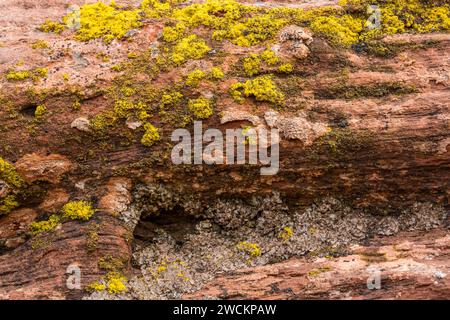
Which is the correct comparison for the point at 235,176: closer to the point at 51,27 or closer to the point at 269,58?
the point at 269,58

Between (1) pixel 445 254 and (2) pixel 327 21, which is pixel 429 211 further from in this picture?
(2) pixel 327 21

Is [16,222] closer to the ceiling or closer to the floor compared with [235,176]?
closer to the floor

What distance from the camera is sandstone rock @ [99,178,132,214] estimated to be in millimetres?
8359

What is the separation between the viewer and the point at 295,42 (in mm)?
9219

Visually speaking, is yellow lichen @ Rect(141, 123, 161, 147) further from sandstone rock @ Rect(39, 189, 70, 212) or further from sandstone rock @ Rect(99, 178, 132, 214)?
sandstone rock @ Rect(39, 189, 70, 212)

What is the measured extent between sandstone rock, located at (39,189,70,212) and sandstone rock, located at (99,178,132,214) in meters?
0.66

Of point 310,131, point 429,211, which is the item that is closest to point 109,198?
point 310,131

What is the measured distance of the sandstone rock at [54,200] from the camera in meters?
8.51

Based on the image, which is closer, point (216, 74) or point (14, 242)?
point (14, 242)

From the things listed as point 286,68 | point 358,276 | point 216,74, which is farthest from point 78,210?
point 358,276

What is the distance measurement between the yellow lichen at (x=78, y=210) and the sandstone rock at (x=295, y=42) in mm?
4182

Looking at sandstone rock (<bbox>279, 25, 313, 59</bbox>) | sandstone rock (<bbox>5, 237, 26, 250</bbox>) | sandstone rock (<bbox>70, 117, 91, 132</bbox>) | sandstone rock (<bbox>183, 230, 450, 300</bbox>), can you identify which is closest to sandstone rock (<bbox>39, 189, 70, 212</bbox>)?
sandstone rock (<bbox>5, 237, 26, 250</bbox>)

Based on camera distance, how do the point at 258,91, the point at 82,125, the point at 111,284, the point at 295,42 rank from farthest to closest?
the point at 295,42
the point at 258,91
the point at 82,125
the point at 111,284

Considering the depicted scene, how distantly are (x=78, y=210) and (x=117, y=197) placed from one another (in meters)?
0.64
